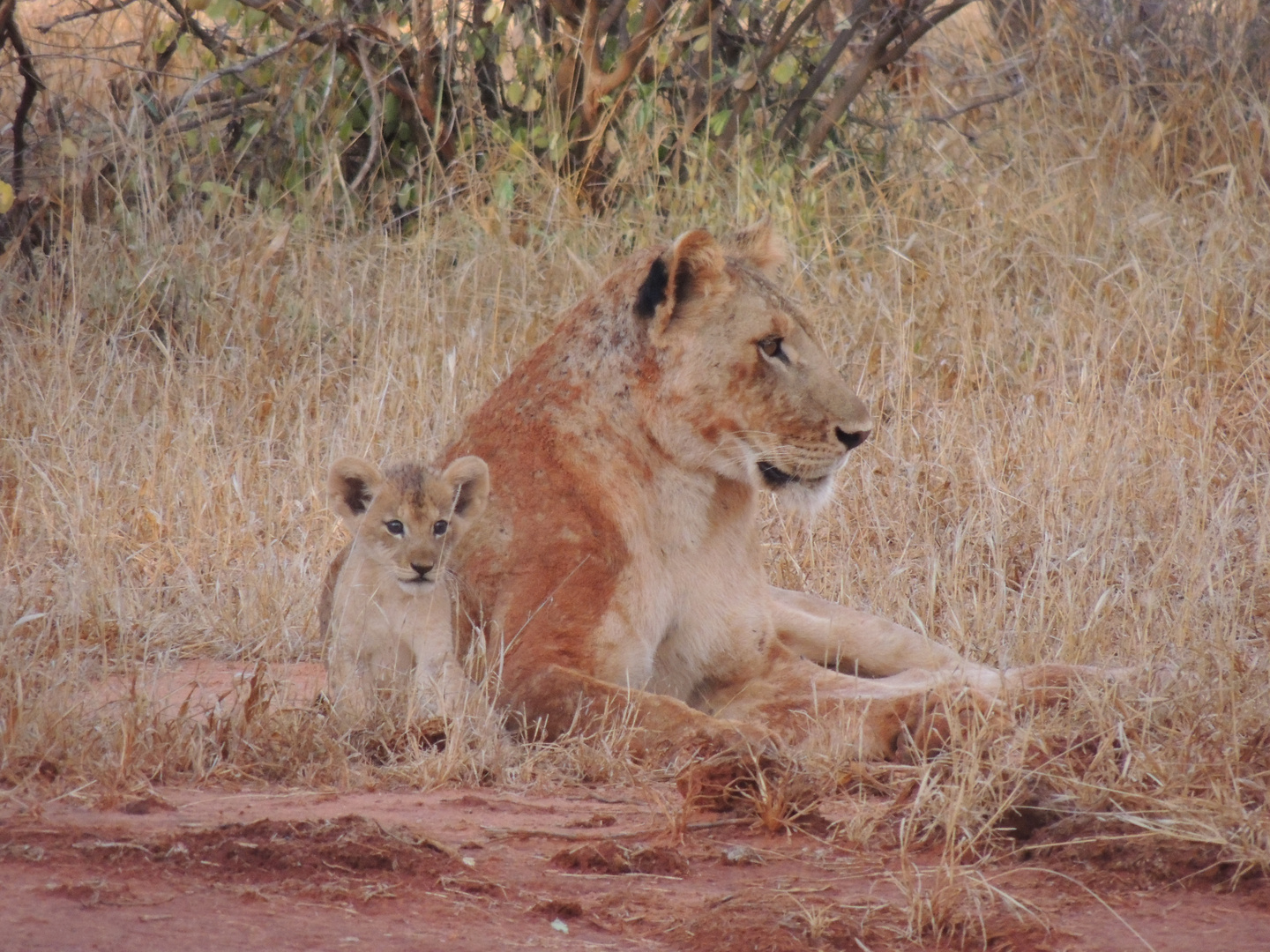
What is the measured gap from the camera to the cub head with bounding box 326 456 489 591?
162 inches

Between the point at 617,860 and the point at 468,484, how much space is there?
1.32m

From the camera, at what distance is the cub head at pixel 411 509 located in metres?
4.12

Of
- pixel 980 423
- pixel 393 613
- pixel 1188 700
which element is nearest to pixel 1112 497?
pixel 980 423

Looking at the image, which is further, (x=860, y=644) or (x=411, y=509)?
(x=860, y=644)

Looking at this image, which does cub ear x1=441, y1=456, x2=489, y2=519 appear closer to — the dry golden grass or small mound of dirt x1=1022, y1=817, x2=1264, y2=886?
the dry golden grass

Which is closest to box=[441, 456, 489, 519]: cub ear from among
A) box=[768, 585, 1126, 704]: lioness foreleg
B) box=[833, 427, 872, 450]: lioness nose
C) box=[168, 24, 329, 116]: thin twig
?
box=[833, 427, 872, 450]: lioness nose

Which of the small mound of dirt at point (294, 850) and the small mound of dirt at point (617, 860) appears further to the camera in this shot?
the small mound of dirt at point (617, 860)

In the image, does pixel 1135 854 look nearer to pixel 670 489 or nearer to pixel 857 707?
pixel 857 707

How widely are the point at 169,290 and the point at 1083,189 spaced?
4.18m

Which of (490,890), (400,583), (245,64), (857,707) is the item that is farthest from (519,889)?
(245,64)

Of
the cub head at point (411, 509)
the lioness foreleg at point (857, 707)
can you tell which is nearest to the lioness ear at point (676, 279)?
the cub head at point (411, 509)

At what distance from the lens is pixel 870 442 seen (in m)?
6.39

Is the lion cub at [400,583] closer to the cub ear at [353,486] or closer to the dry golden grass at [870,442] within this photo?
the cub ear at [353,486]

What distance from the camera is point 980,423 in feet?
21.1
